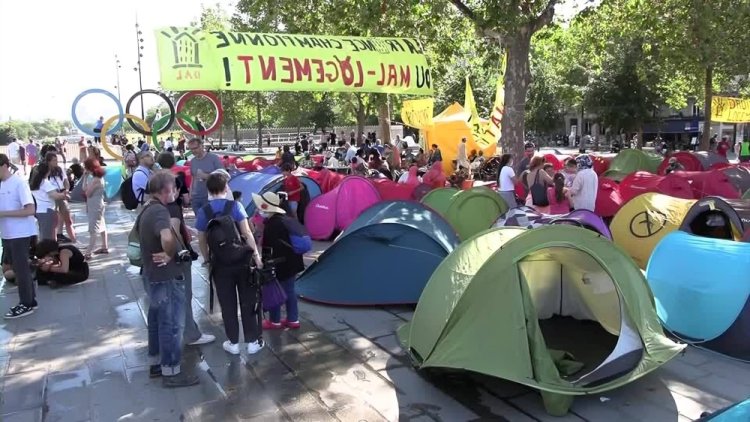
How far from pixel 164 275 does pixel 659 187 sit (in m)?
8.80

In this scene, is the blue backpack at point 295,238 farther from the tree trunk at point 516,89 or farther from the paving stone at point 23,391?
the tree trunk at point 516,89

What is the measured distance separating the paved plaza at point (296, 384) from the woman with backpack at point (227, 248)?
0.59 meters

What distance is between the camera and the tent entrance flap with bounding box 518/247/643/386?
4.99 meters

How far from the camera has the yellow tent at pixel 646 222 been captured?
7.57 meters

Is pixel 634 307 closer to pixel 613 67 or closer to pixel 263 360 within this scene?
pixel 263 360

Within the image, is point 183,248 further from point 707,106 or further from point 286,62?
point 707,106

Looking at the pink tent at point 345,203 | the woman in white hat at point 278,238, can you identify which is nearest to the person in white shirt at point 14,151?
the pink tent at point 345,203

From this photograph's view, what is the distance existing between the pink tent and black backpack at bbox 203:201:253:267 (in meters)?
5.28

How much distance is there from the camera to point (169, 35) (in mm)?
9062

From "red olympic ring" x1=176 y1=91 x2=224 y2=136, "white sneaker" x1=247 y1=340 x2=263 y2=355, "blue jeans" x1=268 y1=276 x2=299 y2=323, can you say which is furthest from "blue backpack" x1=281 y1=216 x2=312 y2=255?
"red olympic ring" x1=176 y1=91 x2=224 y2=136

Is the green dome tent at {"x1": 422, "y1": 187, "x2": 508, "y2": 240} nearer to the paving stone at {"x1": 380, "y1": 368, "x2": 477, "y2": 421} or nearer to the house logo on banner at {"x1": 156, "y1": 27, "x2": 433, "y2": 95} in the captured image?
the house logo on banner at {"x1": 156, "y1": 27, "x2": 433, "y2": 95}

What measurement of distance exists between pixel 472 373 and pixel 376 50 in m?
7.75

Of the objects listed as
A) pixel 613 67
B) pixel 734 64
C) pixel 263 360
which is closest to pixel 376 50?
pixel 263 360

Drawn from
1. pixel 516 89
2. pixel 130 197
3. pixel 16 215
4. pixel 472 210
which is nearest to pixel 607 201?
pixel 472 210
